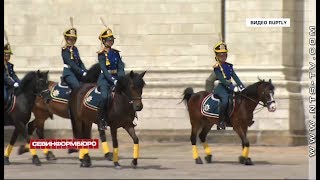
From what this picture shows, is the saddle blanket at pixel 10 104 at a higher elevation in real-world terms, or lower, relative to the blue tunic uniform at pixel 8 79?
lower

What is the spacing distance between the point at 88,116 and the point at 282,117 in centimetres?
801

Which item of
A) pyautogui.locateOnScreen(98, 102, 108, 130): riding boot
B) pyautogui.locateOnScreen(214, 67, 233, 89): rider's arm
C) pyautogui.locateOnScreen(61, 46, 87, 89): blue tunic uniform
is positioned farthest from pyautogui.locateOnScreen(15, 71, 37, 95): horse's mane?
pyautogui.locateOnScreen(214, 67, 233, 89): rider's arm

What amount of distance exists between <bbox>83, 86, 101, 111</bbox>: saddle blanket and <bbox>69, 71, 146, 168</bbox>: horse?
33mm

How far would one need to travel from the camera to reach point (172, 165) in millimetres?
21766

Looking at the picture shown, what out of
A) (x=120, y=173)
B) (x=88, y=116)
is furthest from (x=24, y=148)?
(x=120, y=173)

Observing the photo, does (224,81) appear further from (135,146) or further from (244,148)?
(135,146)

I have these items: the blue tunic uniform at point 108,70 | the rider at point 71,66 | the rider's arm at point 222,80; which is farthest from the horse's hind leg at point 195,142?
the rider at point 71,66

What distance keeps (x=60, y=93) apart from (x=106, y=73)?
332 cm

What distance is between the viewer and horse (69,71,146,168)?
2039 centimetres

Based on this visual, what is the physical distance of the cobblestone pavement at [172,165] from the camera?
19.0 m

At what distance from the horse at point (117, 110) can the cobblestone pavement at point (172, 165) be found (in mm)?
481

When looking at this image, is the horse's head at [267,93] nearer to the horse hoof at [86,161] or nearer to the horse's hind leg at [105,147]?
the horse's hind leg at [105,147]

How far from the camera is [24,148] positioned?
22.7 meters

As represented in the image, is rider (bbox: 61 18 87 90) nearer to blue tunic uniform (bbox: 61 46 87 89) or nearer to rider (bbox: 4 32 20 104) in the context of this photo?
blue tunic uniform (bbox: 61 46 87 89)
